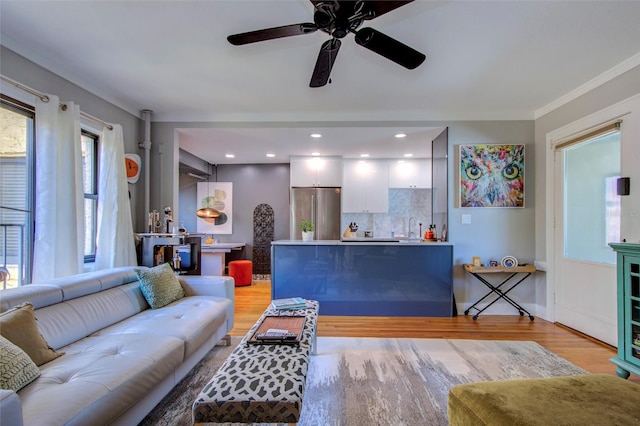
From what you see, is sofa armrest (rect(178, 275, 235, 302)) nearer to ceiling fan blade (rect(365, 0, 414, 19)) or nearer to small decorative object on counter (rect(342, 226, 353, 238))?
ceiling fan blade (rect(365, 0, 414, 19))

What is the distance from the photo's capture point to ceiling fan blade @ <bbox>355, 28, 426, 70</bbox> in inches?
68.8

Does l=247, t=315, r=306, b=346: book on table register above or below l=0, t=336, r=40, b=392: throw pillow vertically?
below

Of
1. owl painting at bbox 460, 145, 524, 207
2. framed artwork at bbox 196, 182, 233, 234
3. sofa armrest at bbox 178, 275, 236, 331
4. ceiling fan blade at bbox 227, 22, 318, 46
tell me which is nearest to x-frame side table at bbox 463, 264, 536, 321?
owl painting at bbox 460, 145, 524, 207

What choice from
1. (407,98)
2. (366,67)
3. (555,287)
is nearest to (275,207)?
(407,98)

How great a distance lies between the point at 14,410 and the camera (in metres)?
0.97

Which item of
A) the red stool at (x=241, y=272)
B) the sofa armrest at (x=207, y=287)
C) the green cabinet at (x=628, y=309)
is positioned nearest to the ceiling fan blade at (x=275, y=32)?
the sofa armrest at (x=207, y=287)

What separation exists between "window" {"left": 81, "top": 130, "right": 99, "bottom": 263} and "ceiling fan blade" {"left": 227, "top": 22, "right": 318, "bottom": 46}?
7.78 feet

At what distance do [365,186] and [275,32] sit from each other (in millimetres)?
4306

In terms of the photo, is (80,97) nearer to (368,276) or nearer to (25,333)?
(25,333)

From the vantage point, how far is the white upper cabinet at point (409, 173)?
5816 millimetres

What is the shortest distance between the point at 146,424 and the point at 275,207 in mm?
4849

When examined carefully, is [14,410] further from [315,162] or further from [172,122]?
[315,162]

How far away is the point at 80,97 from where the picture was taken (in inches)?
118

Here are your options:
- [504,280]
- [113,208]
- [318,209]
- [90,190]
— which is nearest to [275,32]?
[113,208]
